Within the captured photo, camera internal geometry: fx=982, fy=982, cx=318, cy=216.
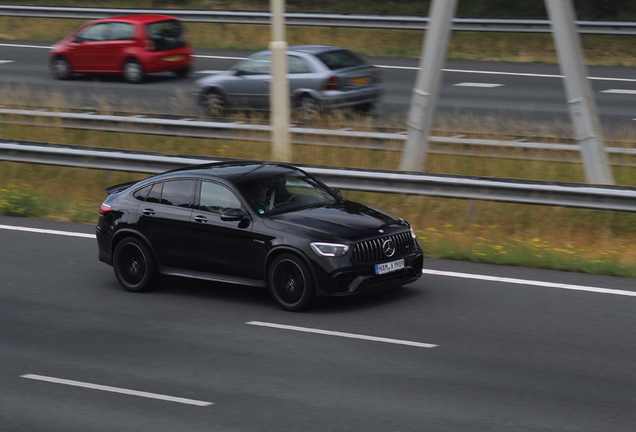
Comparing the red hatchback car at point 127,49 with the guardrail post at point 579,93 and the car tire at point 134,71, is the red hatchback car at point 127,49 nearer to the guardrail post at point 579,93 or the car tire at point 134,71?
the car tire at point 134,71

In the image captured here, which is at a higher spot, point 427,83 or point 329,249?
point 427,83

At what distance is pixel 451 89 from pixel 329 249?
594 inches

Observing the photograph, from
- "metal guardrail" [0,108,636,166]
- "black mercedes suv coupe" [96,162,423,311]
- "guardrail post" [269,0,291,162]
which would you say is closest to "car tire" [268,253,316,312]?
"black mercedes suv coupe" [96,162,423,311]

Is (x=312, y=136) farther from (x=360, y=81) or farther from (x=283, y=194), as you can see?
(x=283, y=194)

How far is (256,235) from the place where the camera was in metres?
10.1

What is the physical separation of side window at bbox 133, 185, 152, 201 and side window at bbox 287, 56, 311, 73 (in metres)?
9.12

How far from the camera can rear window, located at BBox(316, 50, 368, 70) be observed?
20.0m

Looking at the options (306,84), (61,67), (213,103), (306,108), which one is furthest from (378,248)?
(61,67)

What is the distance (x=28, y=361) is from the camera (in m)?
8.70

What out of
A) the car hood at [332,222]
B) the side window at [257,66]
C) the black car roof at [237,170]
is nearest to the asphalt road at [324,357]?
the car hood at [332,222]

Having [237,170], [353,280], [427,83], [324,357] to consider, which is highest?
[427,83]

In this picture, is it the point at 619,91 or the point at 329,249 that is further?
the point at 619,91

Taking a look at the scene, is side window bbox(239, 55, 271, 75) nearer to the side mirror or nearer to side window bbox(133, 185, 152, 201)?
side window bbox(133, 185, 152, 201)

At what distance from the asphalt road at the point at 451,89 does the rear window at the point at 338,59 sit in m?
1.35
